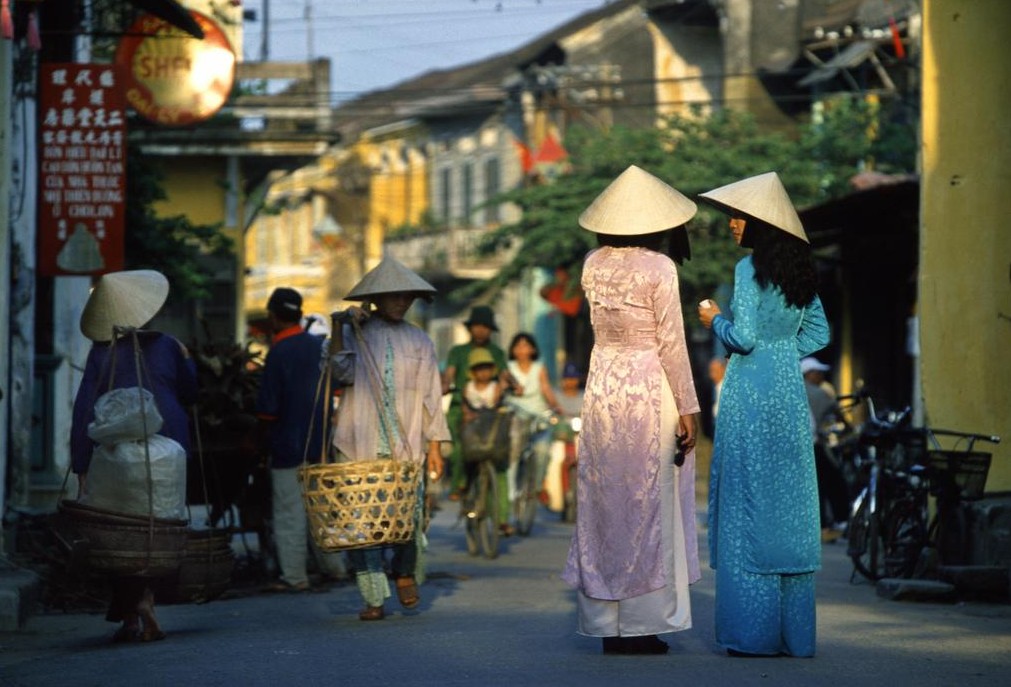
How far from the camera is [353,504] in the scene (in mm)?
9734

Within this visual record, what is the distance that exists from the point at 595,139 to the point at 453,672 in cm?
2699

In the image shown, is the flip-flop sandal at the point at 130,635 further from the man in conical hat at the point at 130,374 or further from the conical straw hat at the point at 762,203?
the conical straw hat at the point at 762,203

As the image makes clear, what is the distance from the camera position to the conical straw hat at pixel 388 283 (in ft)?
35.1

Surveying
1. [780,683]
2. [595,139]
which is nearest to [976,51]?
[780,683]

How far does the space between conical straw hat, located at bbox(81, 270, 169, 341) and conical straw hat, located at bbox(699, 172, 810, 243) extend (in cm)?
298

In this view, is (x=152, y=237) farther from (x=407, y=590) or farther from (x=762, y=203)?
(x=762, y=203)

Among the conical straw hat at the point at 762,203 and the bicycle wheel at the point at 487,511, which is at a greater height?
the conical straw hat at the point at 762,203

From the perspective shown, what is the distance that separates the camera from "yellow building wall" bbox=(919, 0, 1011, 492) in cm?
1252

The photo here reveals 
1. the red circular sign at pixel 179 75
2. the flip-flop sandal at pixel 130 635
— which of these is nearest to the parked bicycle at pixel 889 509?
the flip-flop sandal at pixel 130 635

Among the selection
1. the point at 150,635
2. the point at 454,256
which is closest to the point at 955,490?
the point at 150,635

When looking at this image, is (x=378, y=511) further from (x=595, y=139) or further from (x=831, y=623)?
(x=595, y=139)

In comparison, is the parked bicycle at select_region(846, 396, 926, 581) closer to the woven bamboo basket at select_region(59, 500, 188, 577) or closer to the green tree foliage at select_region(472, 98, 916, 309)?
the woven bamboo basket at select_region(59, 500, 188, 577)

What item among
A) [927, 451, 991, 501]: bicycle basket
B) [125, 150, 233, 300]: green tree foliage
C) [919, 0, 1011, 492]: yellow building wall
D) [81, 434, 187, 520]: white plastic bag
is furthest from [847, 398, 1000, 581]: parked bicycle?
[125, 150, 233, 300]: green tree foliage

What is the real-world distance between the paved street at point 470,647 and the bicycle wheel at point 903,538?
9.4 inches
